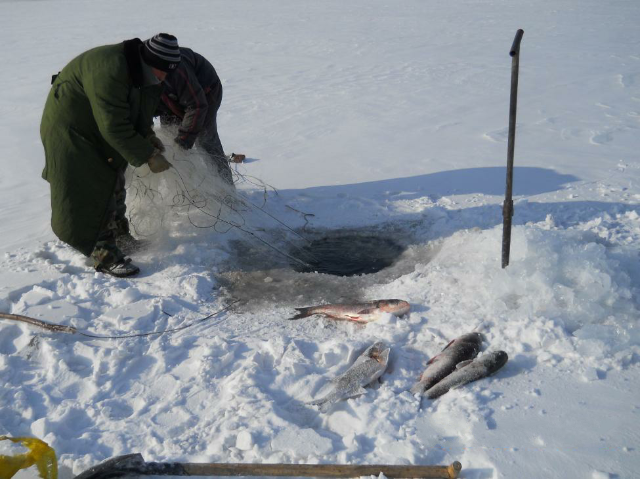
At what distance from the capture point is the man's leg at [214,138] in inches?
224

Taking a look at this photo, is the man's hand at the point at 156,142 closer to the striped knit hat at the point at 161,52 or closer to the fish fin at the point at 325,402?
the striped knit hat at the point at 161,52

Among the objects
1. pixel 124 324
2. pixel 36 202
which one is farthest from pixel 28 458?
pixel 36 202

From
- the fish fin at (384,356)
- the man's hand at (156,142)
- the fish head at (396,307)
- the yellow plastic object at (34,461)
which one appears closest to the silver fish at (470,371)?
the fish fin at (384,356)

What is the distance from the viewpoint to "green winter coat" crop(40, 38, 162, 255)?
4.18m

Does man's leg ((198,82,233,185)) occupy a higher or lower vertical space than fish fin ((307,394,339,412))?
higher

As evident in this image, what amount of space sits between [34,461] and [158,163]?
2698 millimetres

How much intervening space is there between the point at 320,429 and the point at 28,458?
1510mm

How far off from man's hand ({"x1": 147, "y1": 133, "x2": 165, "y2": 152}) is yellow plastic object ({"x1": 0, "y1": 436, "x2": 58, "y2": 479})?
9.15ft

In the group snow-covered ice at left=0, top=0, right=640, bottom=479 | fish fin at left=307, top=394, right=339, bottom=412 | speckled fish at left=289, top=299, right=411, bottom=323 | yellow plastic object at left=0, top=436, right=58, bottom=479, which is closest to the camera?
yellow plastic object at left=0, top=436, right=58, bottom=479

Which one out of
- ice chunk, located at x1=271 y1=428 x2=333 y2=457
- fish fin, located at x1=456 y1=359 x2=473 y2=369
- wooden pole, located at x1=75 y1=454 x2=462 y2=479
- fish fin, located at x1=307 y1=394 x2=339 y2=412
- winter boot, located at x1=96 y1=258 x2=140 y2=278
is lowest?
ice chunk, located at x1=271 y1=428 x2=333 y2=457

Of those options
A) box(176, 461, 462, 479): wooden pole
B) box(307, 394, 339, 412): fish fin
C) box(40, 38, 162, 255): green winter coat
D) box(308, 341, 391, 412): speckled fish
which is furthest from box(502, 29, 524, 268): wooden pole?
box(40, 38, 162, 255): green winter coat

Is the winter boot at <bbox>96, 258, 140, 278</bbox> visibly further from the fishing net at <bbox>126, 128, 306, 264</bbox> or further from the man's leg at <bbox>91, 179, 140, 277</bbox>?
the fishing net at <bbox>126, 128, 306, 264</bbox>

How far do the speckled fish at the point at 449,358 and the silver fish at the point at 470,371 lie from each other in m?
0.05

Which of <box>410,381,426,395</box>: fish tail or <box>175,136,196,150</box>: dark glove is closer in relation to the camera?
<box>410,381,426,395</box>: fish tail
